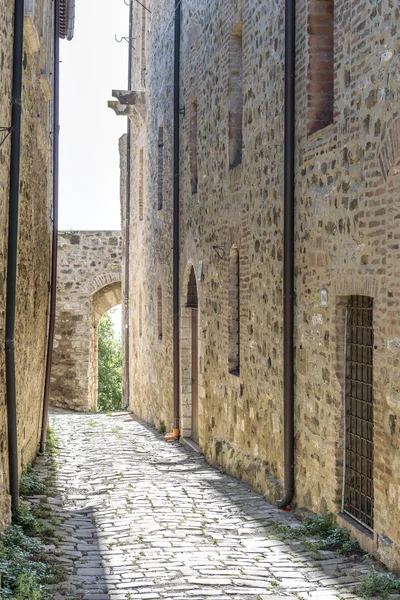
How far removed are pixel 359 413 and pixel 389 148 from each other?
6.93 feet

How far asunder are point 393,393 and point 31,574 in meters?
2.67

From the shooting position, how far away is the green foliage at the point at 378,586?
206 inches

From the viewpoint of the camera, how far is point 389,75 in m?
5.83

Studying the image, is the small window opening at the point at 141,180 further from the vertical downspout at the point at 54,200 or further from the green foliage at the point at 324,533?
the green foliage at the point at 324,533

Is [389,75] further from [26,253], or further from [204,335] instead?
[204,335]

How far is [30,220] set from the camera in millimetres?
9453

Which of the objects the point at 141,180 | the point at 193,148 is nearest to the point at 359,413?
the point at 193,148

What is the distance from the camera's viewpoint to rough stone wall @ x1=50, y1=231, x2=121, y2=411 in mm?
22750

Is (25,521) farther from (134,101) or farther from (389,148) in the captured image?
(134,101)

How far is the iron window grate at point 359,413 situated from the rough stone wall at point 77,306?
16.5 metres

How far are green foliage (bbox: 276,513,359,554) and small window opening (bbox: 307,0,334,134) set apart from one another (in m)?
3.38

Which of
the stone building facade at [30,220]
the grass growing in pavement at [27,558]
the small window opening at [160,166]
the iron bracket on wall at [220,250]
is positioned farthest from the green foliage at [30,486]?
the small window opening at [160,166]

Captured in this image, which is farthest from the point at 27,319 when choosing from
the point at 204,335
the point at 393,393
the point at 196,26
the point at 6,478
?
the point at 196,26

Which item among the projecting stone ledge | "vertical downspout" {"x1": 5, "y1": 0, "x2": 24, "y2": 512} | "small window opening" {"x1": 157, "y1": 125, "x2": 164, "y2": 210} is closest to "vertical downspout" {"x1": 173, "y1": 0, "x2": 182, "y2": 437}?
"small window opening" {"x1": 157, "y1": 125, "x2": 164, "y2": 210}
